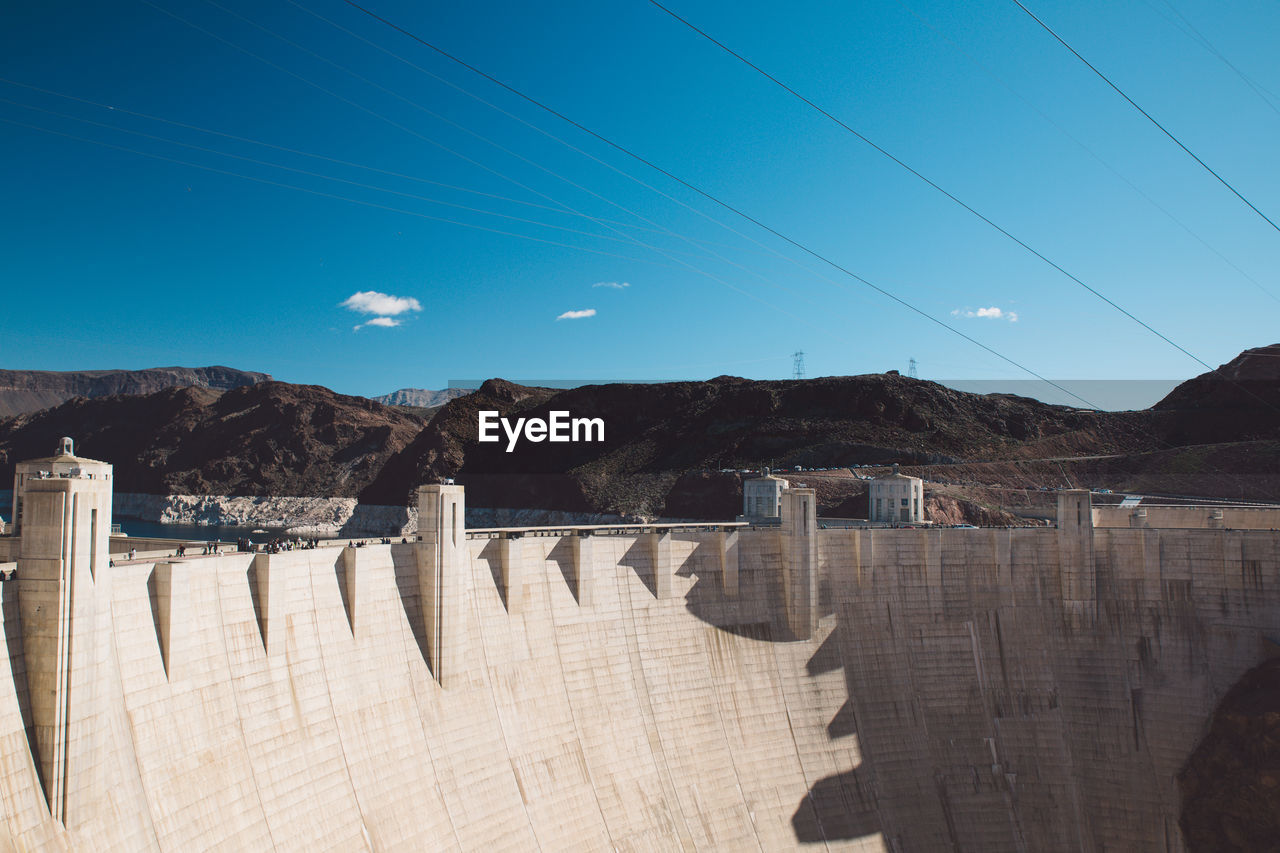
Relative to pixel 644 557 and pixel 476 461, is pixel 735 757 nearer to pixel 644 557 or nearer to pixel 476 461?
pixel 644 557

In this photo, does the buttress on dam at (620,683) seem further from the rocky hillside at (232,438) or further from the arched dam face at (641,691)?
the rocky hillside at (232,438)

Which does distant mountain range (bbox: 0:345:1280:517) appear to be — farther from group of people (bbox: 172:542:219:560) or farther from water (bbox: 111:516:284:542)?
group of people (bbox: 172:542:219:560)

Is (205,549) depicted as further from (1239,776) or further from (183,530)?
(183,530)

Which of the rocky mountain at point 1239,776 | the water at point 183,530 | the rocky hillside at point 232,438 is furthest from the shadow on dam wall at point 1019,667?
the rocky hillside at point 232,438

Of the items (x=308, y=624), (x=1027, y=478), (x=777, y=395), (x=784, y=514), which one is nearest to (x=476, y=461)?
(x=777, y=395)

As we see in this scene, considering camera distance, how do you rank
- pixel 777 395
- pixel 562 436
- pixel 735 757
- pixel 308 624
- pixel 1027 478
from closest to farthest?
pixel 308 624 → pixel 735 757 → pixel 1027 478 → pixel 777 395 → pixel 562 436
